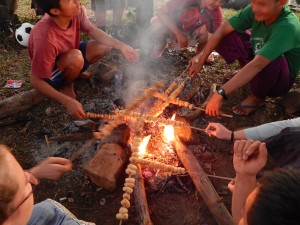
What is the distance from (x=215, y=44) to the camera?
5.09 metres

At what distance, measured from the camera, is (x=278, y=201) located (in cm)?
175

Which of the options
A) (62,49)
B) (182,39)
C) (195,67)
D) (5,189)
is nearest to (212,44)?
(195,67)

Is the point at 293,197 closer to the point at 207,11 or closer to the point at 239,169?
the point at 239,169

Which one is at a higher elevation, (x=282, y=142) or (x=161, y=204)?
(x=282, y=142)

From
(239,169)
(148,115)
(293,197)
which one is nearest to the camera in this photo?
(293,197)

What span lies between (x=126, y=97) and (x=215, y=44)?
68.6 inches

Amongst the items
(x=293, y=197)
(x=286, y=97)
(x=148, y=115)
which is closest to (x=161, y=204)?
(x=148, y=115)

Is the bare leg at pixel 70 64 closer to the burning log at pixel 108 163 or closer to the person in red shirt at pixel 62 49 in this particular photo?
the person in red shirt at pixel 62 49

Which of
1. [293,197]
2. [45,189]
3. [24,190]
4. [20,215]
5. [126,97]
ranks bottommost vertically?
[45,189]

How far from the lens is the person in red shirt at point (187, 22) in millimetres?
5871

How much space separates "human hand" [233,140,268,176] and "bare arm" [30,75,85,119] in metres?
2.16

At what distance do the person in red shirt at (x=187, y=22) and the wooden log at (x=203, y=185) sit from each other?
2621 mm

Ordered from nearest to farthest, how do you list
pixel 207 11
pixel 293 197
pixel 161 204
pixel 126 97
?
pixel 293 197, pixel 161 204, pixel 126 97, pixel 207 11

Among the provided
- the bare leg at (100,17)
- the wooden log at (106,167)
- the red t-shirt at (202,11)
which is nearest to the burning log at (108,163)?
the wooden log at (106,167)
